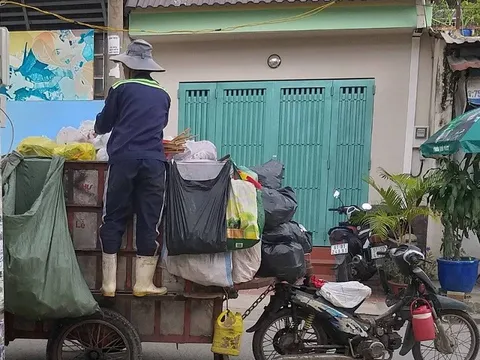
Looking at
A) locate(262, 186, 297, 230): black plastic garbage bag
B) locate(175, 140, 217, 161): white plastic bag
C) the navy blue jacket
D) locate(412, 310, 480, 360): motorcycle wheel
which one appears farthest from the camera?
locate(412, 310, 480, 360): motorcycle wheel

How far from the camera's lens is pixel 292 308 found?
4.07m

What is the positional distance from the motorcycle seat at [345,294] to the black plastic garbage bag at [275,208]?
671mm

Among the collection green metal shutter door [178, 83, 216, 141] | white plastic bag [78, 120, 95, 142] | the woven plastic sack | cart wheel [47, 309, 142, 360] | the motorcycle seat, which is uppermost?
green metal shutter door [178, 83, 216, 141]

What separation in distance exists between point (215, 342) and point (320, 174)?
15.0ft

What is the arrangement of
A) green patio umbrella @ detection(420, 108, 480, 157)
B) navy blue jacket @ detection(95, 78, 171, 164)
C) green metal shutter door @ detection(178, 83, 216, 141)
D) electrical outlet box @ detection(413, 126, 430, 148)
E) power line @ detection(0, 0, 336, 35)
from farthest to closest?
green metal shutter door @ detection(178, 83, 216, 141) → electrical outlet box @ detection(413, 126, 430, 148) → power line @ detection(0, 0, 336, 35) → green patio umbrella @ detection(420, 108, 480, 157) → navy blue jacket @ detection(95, 78, 171, 164)

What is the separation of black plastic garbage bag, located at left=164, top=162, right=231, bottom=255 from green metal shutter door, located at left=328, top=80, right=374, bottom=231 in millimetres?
4462

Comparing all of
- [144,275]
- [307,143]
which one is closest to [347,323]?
[144,275]

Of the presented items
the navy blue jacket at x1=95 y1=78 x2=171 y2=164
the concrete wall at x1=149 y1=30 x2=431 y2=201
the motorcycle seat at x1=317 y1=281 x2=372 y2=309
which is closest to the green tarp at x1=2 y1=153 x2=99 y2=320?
the navy blue jacket at x1=95 y1=78 x2=171 y2=164

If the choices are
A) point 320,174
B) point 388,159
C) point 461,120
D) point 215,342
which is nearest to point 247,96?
point 320,174

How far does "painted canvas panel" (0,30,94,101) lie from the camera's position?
28.2 ft

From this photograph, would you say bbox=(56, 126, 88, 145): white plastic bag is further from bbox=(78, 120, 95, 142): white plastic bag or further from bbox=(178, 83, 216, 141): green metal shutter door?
bbox=(178, 83, 216, 141): green metal shutter door

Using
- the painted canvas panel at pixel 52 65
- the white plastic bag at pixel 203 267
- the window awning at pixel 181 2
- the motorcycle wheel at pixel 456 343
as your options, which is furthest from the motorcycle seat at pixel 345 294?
the painted canvas panel at pixel 52 65

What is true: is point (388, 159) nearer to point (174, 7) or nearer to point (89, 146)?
point (174, 7)

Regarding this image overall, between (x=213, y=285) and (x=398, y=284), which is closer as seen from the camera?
(x=213, y=285)
